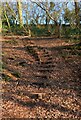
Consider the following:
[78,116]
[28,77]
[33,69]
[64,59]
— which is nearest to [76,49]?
[64,59]

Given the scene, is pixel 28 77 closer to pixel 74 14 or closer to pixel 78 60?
pixel 78 60

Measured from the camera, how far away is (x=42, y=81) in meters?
5.82

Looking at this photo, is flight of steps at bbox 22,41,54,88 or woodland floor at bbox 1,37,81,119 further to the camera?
flight of steps at bbox 22,41,54,88

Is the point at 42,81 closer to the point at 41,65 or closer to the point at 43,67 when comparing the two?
the point at 43,67

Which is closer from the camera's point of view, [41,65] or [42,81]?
[42,81]

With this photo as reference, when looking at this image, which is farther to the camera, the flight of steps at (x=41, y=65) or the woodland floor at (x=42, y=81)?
the flight of steps at (x=41, y=65)

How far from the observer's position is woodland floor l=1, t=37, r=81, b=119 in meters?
4.42

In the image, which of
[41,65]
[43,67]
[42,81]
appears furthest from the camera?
[41,65]

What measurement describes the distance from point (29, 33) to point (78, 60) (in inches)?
184

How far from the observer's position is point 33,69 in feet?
22.2

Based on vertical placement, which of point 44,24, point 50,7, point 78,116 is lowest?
point 78,116

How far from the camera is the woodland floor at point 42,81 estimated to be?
174 inches

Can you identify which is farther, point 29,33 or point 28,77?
point 29,33

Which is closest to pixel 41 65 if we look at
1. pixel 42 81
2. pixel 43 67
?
pixel 43 67
